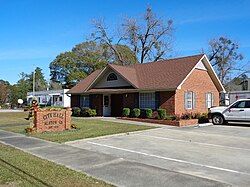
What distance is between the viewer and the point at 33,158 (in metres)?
10.2

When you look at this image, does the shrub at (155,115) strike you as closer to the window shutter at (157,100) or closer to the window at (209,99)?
the window shutter at (157,100)

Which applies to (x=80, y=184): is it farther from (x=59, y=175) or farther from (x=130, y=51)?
(x=130, y=51)

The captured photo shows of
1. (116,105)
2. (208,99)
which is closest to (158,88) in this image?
(208,99)

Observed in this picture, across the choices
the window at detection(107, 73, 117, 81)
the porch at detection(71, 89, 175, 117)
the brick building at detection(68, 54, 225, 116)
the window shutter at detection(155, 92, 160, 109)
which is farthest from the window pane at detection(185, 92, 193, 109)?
the window at detection(107, 73, 117, 81)

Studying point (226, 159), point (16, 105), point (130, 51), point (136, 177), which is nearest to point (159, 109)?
point (226, 159)

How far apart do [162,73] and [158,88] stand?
278 centimetres

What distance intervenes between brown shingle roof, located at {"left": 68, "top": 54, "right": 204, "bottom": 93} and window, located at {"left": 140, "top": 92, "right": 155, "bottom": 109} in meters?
0.77

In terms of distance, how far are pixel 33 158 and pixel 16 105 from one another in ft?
239

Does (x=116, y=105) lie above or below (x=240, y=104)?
below

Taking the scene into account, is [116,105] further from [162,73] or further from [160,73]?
[162,73]

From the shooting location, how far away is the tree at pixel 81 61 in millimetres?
64812

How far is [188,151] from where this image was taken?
11.9 m

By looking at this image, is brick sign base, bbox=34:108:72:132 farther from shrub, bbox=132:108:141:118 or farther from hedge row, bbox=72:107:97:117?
hedge row, bbox=72:107:97:117

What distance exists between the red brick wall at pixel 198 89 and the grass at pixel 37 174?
16575mm
